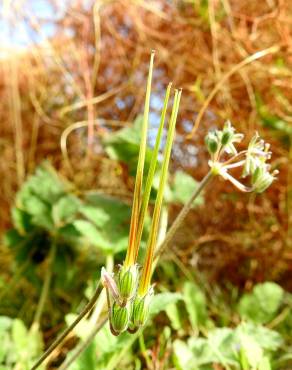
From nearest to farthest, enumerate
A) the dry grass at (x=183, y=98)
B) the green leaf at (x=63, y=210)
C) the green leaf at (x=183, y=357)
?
the green leaf at (x=183, y=357), the green leaf at (x=63, y=210), the dry grass at (x=183, y=98)

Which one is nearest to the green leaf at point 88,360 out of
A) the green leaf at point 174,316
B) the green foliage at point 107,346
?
the green foliage at point 107,346

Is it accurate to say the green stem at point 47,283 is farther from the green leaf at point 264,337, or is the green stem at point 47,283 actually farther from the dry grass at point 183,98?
the green leaf at point 264,337

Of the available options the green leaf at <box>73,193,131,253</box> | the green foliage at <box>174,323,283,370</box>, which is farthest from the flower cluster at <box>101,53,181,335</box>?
the green leaf at <box>73,193,131,253</box>

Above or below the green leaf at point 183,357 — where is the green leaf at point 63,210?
above

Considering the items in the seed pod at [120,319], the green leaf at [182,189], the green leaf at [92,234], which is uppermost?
the green leaf at [182,189]

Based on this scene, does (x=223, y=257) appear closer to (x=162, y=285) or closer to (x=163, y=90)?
(x=162, y=285)

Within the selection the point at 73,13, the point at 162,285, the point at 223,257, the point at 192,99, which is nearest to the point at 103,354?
the point at 162,285

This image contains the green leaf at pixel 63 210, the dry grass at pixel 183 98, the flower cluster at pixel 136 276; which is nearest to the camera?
the flower cluster at pixel 136 276

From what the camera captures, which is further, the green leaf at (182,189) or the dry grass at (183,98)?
the dry grass at (183,98)
